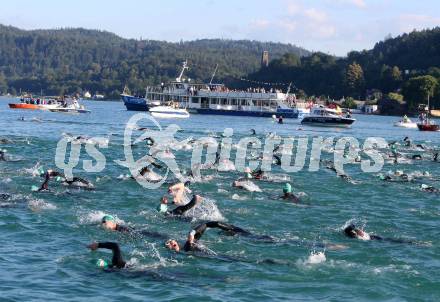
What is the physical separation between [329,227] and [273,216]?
1.96 m

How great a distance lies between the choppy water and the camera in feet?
45.9

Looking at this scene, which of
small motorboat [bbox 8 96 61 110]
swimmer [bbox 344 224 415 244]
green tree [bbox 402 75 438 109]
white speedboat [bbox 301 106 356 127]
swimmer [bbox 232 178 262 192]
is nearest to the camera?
→ swimmer [bbox 344 224 415 244]

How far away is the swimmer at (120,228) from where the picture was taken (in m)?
17.9

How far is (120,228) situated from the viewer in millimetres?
18484

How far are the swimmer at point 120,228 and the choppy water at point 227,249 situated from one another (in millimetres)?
203

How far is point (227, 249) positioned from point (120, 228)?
2982 mm

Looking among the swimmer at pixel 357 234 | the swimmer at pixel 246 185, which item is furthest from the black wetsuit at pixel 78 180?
the swimmer at pixel 357 234

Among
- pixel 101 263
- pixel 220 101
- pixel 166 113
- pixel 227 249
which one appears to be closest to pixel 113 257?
pixel 101 263

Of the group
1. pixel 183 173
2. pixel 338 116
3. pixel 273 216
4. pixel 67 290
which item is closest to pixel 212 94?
pixel 338 116

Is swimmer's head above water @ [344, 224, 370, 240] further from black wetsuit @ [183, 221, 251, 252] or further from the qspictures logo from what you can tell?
the qspictures logo

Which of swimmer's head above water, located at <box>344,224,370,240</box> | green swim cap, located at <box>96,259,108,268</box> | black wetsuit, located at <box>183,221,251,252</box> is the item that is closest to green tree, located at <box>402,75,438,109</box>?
swimmer's head above water, located at <box>344,224,370,240</box>

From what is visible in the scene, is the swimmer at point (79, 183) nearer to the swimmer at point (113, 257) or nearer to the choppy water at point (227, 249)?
the choppy water at point (227, 249)

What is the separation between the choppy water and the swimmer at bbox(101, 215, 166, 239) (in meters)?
0.20

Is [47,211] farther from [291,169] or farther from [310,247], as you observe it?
[291,169]
